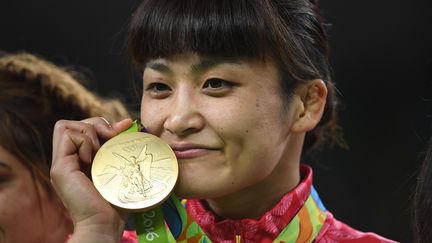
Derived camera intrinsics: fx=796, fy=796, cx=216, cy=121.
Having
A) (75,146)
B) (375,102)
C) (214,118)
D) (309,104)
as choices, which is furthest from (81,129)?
(375,102)

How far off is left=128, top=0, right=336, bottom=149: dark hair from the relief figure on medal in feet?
0.87

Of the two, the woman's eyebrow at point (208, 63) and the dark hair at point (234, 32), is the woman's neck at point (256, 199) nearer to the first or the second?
the dark hair at point (234, 32)

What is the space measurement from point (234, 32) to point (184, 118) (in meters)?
0.25

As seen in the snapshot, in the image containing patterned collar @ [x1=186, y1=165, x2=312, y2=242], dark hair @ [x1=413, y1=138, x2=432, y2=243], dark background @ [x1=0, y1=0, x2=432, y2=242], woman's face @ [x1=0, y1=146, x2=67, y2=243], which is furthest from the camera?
dark background @ [x1=0, y1=0, x2=432, y2=242]

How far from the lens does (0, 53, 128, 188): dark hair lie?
245 cm

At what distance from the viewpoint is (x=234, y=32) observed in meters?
1.98

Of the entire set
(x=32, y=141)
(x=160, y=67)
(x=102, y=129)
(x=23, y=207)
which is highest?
(x=160, y=67)

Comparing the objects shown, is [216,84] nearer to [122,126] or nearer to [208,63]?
[208,63]

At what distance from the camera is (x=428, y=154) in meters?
1.85

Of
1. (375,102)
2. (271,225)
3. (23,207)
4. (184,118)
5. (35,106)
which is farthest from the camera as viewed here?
(375,102)

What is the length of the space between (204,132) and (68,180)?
1.22 feet

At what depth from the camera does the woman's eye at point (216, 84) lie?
198 cm

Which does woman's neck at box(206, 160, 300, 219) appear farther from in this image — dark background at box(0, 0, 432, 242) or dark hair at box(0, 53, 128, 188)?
dark background at box(0, 0, 432, 242)

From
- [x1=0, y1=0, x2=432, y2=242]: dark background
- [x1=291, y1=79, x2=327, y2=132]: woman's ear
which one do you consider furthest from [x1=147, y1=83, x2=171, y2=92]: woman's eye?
[x1=0, y1=0, x2=432, y2=242]: dark background
